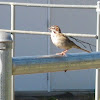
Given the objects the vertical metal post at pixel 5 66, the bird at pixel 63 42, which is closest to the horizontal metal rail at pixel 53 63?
the vertical metal post at pixel 5 66

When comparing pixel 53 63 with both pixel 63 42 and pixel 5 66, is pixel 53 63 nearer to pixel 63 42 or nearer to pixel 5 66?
pixel 5 66

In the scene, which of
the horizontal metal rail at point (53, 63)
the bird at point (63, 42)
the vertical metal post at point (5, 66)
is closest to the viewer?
the vertical metal post at point (5, 66)

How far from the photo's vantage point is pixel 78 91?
7.80 m

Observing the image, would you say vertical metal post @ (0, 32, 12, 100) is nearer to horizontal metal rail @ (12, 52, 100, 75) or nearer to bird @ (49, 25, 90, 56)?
horizontal metal rail @ (12, 52, 100, 75)

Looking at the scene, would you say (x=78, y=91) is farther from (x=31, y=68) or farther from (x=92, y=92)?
(x=31, y=68)

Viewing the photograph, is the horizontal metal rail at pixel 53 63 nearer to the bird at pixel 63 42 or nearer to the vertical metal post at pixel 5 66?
the vertical metal post at pixel 5 66

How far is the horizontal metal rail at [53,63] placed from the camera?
150cm

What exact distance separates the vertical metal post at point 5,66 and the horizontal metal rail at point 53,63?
72 mm

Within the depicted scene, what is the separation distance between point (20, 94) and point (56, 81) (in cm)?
69

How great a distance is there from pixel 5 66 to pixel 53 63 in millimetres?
240

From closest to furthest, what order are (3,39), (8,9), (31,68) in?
(3,39) < (31,68) < (8,9)

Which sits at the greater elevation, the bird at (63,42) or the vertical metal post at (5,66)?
the bird at (63,42)

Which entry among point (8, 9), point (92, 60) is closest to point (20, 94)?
point (8, 9)

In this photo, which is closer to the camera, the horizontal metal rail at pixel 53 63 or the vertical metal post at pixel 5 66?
the vertical metal post at pixel 5 66
